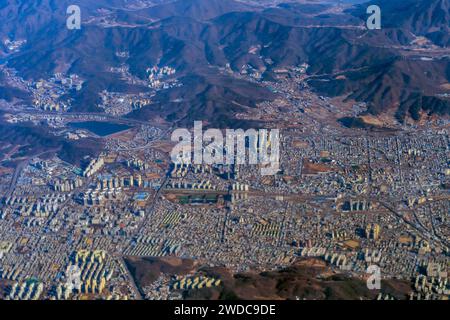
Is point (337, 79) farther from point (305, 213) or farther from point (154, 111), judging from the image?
point (305, 213)

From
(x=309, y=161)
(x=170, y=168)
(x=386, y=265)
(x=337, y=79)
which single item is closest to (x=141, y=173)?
(x=170, y=168)

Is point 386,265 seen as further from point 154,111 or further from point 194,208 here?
point 154,111

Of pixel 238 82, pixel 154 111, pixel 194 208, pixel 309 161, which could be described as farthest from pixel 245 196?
pixel 238 82

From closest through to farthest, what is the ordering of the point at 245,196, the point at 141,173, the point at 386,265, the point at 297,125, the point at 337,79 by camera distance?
the point at 386,265 → the point at 245,196 → the point at 141,173 → the point at 297,125 → the point at 337,79

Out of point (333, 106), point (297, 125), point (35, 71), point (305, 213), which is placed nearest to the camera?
point (305, 213)

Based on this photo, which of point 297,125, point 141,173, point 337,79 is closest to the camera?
point 141,173

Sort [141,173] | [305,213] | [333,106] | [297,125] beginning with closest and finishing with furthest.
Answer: [305,213] → [141,173] → [297,125] → [333,106]

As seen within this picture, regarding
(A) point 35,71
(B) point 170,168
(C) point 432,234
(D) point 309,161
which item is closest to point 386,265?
(C) point 432,234

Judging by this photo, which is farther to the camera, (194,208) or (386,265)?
(194,208)

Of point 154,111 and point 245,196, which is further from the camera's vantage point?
point 154,111
